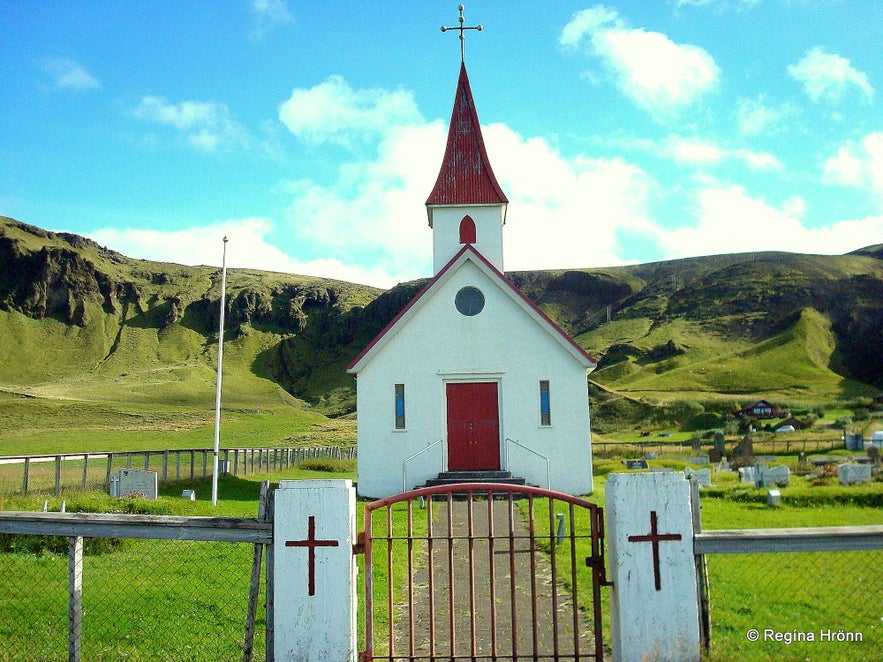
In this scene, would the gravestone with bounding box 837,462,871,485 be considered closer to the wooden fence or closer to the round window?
the round window

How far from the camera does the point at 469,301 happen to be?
20.3 meters

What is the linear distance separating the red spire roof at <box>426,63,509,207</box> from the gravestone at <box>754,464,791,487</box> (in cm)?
1078

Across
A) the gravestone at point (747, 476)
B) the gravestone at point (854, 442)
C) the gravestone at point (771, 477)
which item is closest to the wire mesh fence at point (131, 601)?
the gravestone at point (771, 477)

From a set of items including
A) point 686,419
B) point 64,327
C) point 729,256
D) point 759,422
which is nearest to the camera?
point 759,422

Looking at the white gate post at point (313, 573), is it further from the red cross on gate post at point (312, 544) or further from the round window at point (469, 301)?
the round window at point (469, 301)

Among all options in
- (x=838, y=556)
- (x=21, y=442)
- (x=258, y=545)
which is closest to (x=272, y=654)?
(x=258, y=545)

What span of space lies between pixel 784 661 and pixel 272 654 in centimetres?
396

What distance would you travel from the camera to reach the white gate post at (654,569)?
533 centimetres

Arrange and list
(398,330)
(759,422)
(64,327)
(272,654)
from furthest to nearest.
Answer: (64,327) < (759,422) < (398,330) < (272,654)

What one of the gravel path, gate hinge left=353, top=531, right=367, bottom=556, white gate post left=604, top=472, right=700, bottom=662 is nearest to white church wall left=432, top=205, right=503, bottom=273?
the gravel path

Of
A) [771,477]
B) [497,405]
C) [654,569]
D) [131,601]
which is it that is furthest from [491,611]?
[771,477]

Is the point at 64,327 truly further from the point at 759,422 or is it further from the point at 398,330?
the point at 398,330

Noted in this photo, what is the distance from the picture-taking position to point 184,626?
7.04 metres

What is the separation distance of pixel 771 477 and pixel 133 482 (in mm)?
16018
